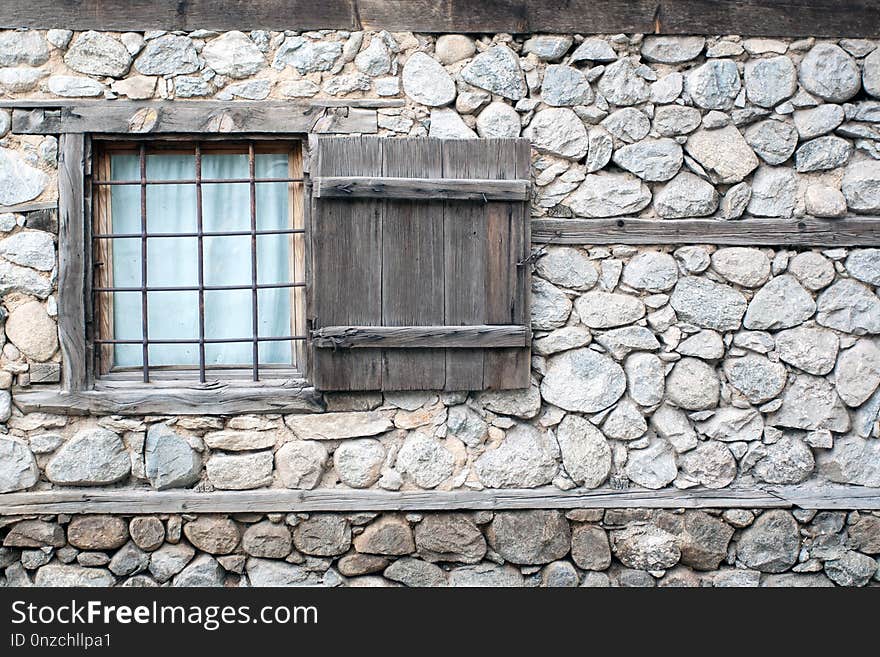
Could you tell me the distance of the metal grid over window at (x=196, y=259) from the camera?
3.62 meters

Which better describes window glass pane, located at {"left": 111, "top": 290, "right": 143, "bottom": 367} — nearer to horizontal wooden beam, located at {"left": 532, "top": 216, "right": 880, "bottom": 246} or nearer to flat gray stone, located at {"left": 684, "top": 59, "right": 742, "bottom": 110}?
horizontal wooden beam, located at {"left": 532, "top": 216, "right": 880, "bottom": 246}

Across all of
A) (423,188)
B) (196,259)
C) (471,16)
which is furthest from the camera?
(196,259)

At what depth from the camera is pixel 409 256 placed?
11.5 feet

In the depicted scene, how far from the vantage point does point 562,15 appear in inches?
141

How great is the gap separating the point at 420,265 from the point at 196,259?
3.51 ft

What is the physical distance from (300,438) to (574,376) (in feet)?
4.21

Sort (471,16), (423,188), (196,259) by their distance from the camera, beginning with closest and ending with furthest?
(423,188) < (471,16) < (196,259)

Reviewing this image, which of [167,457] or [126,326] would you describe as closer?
[167,457]

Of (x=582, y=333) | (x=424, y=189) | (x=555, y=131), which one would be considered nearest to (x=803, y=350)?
(x=582, y=333)

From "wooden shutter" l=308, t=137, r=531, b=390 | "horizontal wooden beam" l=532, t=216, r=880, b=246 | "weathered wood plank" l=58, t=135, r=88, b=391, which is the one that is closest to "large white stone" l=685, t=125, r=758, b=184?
"horizontal wooden beam" l=532, t=216, r=880, b=246

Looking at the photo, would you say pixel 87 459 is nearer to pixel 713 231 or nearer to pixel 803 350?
pixel 713 231

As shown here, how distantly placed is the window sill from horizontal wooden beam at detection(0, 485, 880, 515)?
367 millimetres

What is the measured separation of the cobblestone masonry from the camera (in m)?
3.52

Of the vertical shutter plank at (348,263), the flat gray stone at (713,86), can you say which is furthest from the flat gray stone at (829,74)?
the vertical shutter plank at (348,263)
